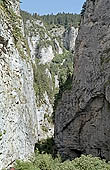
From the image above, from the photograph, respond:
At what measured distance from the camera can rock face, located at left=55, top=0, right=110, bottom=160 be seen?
2634 cm

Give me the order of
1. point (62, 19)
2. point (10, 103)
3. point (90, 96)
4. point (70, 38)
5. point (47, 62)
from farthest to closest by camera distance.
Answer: point (62, 19), point (70, 38), point (47, 62), point (90, 96), point (10, 103)

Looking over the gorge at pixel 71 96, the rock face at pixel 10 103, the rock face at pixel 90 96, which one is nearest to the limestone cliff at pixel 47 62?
the rock face at pixel 90 96

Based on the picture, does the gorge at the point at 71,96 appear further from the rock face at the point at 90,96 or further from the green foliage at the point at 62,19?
the green foliage at the point at 62,19

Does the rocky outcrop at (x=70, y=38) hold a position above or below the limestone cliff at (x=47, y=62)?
above

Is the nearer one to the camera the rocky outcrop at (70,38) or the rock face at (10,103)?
the rock face at (10,103)

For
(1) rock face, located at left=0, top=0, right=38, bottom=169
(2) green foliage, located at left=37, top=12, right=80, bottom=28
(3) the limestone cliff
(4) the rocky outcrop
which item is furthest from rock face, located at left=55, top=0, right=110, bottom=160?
(2) green foliage, located at left=37, top=12, right=80, bottom=28

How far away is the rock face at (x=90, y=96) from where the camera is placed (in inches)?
1037

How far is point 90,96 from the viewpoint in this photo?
2827 centimetres

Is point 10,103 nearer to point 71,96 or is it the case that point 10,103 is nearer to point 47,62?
point 71,96

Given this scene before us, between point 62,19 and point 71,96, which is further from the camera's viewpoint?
point 62,19

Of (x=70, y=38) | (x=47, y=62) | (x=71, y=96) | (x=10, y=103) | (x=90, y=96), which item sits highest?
(x=70, y=38)

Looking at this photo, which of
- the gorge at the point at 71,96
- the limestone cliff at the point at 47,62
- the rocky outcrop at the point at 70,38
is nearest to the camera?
the gorge at the point at 71,96

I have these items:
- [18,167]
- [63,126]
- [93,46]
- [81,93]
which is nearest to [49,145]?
[63,126]

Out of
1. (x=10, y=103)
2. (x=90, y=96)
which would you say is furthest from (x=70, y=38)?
(x=10, y=103)
